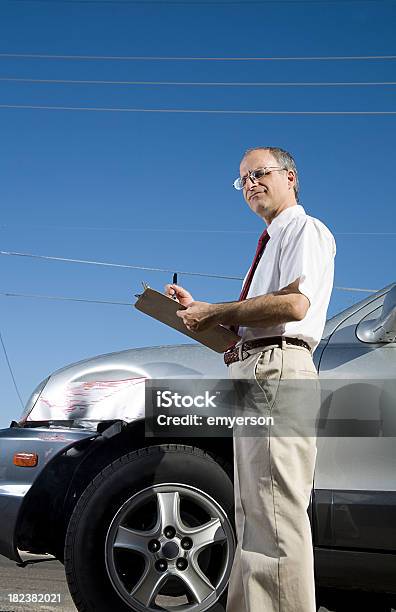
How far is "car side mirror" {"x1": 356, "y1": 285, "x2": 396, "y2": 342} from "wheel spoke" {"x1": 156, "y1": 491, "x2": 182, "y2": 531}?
3.61 ft

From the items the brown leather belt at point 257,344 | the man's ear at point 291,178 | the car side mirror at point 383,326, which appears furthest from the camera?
the car side mirror at point 383,326

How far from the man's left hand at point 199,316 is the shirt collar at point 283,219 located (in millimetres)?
387

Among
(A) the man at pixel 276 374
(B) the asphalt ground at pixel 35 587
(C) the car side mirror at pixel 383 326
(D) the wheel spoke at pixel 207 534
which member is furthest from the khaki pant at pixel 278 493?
(B) the asphalt ground at pixel 35 587

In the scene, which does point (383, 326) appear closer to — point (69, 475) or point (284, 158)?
point (284, 158)

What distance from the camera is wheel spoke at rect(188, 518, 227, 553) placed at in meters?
3.74

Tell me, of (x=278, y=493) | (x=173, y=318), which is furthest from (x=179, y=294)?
A: (x=278, y=493)

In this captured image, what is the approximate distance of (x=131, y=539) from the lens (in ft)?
12.4

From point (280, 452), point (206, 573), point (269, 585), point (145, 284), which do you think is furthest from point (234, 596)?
point (145, 284)

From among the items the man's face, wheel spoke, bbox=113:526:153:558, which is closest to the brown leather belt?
the man's face

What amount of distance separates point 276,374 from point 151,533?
4.18ft

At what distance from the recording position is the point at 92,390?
4.00 meters

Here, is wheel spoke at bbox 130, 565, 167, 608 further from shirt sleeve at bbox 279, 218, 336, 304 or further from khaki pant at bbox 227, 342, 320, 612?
shirt sleeve at bbox 279, 218, 336, 304

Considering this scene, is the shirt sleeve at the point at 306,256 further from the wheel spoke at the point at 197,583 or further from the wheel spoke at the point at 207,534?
the wheel spoke at the point at 197,583

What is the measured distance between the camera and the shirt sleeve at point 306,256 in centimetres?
285
